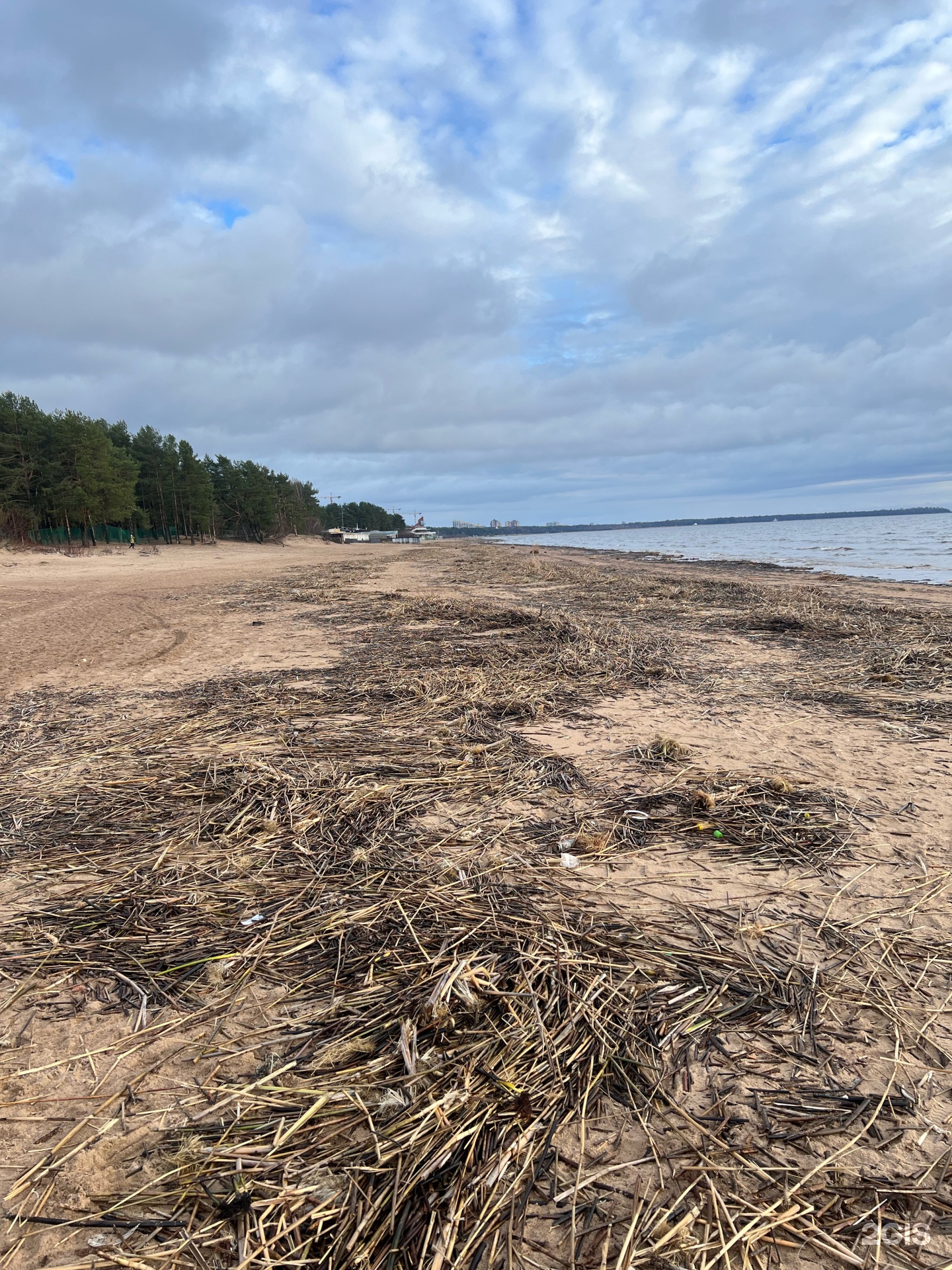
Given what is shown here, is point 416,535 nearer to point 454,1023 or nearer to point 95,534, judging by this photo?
point 95,534

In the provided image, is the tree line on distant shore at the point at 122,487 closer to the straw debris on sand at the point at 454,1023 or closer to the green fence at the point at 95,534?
the green fence at the point at 95,534

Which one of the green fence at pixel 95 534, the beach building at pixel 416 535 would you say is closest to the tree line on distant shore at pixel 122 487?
the green fence at pixel 95 534

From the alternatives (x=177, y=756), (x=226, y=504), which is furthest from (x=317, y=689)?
(x=226, y=504)

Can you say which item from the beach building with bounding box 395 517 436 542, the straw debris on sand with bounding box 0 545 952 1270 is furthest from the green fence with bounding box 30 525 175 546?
the beach building with bounding box 395 517 436 542

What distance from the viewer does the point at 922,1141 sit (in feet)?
5.03

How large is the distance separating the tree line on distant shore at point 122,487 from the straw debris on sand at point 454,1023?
44407mm

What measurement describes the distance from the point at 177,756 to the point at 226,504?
232 feet

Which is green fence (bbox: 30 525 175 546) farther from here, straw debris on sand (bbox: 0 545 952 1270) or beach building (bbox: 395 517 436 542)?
beach building (bbox: 395 517 436 542)

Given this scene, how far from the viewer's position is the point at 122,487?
41.6m

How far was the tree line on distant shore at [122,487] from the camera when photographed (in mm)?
39062

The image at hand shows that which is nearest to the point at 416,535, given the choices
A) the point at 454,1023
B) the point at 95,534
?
the point at 95,534

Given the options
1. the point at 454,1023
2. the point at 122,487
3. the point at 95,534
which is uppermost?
the point at 122,487

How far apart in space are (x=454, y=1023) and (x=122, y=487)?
48477 mm

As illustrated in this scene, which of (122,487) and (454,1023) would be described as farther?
(122,487)
